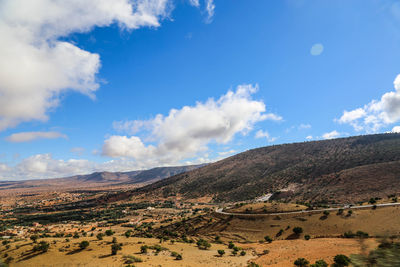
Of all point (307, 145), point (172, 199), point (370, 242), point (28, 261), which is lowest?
point (172, 199)

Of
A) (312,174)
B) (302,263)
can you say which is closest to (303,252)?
→ (302,263)

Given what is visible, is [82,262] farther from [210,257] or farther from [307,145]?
[307,145]

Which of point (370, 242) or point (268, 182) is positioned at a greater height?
point (370, 242)

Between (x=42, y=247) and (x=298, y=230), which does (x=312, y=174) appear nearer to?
(x=298, y=230)

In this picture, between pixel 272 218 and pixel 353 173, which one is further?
pixel 353 173

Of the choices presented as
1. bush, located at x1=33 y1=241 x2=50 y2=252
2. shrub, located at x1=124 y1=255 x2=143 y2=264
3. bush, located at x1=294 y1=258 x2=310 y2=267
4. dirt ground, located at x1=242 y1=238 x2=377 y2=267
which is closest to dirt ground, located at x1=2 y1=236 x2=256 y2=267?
shrub, located at x1=124 y1=255 x2=143 y2=264

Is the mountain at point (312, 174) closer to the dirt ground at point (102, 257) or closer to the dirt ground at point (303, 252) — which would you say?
the dirt ground at point (303, 252)

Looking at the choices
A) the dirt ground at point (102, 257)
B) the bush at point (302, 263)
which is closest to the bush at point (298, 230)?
the dirt ground at point (102, 257)

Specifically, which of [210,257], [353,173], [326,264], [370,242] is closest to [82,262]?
[210,257]
